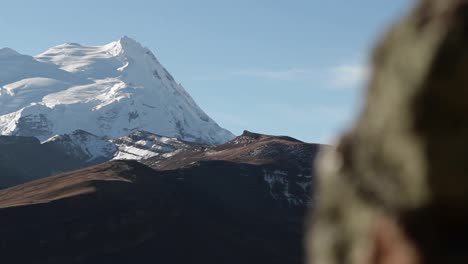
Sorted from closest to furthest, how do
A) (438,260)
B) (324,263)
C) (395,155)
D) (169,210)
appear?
1. (438,260)
2. (395,155)
3. (324,263)
4. (169,210)

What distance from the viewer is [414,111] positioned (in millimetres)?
3441

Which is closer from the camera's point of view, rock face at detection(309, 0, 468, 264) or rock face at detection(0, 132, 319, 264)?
rock face at detection(309, 0, 468, 264)

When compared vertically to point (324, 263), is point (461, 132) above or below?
above

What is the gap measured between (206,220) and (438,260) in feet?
569

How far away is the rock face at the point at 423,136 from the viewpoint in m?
3.40

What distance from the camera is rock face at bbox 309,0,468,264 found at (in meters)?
3.40

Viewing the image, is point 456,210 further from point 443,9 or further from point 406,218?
point 443,9

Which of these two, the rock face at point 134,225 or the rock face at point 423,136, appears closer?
the rock face at point 423,136

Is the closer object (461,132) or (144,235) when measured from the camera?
(461,132)

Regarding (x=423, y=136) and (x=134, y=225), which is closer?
(x=423, y=136)

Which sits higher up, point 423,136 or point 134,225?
point 423,136

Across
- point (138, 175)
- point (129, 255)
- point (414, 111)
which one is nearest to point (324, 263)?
point (414, 111)

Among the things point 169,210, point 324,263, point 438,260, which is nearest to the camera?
point 438,260

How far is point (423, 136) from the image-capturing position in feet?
11.2
